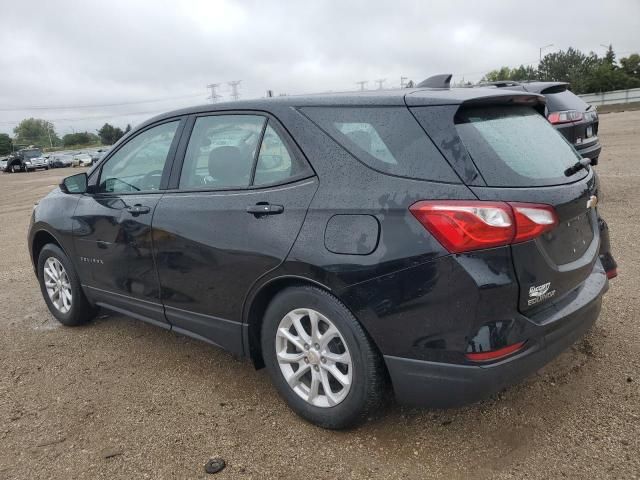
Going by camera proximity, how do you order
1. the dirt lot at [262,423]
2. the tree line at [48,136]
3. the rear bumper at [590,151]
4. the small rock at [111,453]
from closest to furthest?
the dirt lot at [262,423], the small rock at [111,453], the rear bumper at [590,151], the tree line at [48,136]

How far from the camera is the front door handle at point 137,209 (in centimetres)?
354

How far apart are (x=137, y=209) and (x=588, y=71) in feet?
265

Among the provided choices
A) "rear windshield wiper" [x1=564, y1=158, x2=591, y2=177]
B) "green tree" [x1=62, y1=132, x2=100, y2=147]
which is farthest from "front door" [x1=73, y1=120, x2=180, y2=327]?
"green tree" [x1=62, y1=132, x2=100, y2=147]

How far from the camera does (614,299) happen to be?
14.0 feet

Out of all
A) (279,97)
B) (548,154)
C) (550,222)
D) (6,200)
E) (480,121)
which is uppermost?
(279,97)

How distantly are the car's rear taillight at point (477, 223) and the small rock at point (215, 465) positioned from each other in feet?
4.90

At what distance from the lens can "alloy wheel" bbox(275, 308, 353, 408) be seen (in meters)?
2.67

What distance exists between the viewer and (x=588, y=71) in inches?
2835

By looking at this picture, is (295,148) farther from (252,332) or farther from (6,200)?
(6,200)

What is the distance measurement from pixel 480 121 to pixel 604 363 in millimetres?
1784

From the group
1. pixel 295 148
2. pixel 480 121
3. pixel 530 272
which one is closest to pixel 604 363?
pixel 530 272

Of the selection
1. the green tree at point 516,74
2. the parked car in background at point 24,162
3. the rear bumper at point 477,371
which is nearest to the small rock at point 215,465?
the rear bumper at point 477,371

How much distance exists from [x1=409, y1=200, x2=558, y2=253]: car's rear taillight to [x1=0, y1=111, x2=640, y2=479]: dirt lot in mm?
1044

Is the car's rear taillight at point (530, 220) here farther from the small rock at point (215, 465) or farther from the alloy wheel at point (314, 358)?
the small rock at point (215, 465)
